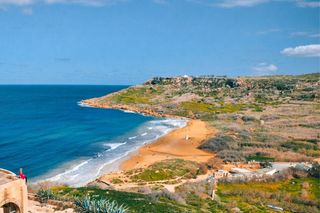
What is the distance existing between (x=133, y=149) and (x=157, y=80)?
96079mm

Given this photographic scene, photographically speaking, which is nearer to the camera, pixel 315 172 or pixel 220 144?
pixel 315 172

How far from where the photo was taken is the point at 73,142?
197 ft

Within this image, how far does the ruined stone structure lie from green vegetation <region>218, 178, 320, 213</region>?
1615cm

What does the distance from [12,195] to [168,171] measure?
2318 centimetres

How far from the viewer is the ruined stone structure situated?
1747 centimetres

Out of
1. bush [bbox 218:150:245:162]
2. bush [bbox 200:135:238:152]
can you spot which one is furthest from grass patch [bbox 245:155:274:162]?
bush [bbox 200:135:238:152]

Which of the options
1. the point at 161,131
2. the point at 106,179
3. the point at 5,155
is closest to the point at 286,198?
the point at 106,179

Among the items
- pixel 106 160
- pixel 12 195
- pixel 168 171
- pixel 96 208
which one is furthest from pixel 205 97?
pixel 12 195

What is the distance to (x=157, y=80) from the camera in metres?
150

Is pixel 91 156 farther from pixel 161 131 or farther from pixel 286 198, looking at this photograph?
pixel 286 198

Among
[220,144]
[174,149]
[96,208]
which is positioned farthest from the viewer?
→ [174,149]

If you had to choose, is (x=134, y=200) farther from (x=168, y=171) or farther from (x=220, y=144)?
(x=220, y=144)

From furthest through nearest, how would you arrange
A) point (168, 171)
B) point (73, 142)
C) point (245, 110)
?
point (245, 110), point (73, 142), point (168, 171)


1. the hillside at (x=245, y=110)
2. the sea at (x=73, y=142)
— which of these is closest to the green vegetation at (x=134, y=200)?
the sea at (x=73, y=142)
